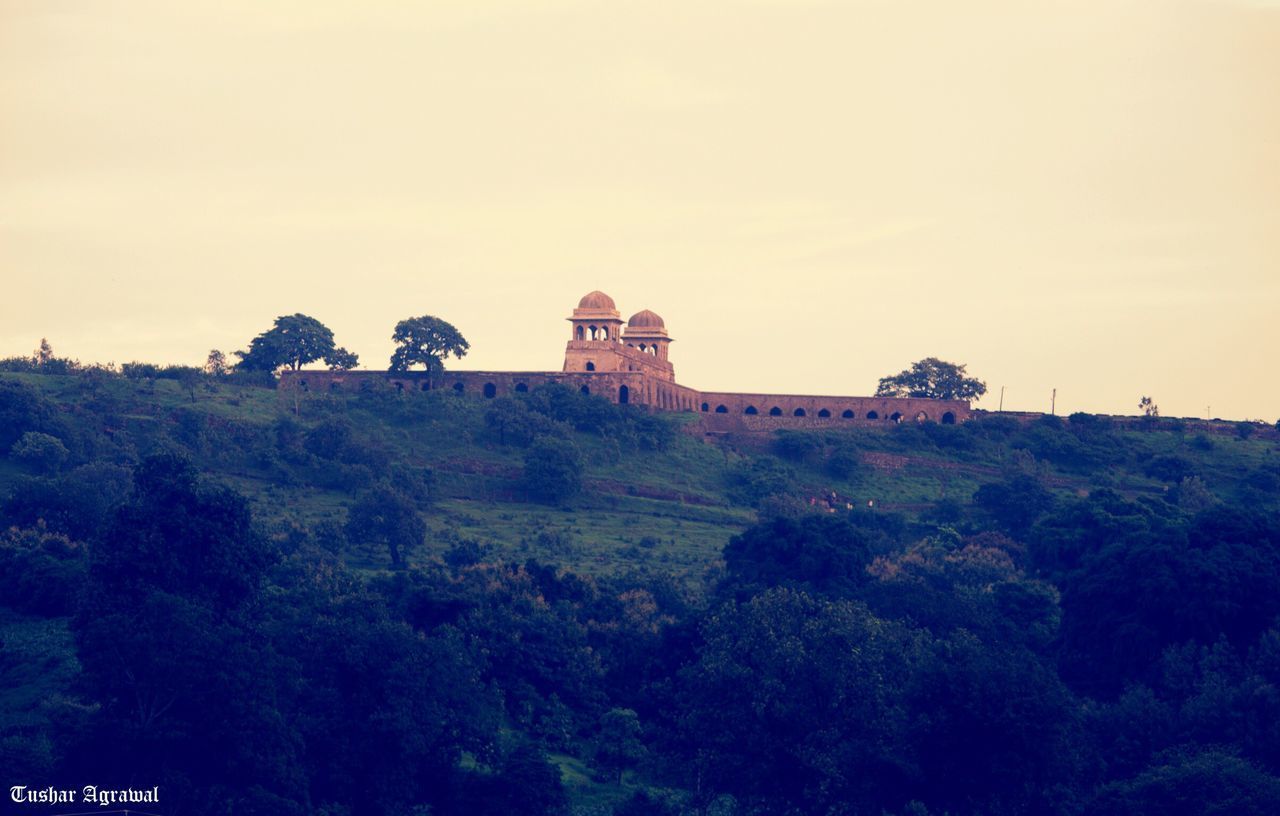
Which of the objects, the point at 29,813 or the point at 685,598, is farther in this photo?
the point at 685,598

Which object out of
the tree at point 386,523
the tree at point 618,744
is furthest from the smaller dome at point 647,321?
the tree at point 618,744

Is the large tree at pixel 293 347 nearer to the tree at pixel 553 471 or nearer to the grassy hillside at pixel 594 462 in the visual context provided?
the grassy hillside at pixel 594 462

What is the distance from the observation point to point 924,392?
100438mm

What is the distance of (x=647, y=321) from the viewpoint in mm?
100688

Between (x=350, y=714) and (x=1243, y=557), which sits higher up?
(x=1243, y=557)

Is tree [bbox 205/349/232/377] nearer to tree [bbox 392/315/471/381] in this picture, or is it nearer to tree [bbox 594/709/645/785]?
tree [bbox 392/315/471/381]

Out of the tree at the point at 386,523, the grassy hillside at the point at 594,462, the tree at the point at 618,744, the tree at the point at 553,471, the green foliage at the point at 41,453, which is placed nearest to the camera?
the tree at the point at 618,744

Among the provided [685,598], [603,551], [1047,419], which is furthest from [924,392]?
[685,598]

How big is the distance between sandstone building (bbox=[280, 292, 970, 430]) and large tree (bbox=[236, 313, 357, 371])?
136 cm

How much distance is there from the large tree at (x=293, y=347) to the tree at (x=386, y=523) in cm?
2308

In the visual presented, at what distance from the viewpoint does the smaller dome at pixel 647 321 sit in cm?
10062

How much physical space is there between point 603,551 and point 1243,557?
2776 cm

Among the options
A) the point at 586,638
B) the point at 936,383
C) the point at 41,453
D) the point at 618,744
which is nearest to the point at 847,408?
the point at 936,383

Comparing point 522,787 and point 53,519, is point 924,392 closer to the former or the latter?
point 53,519
